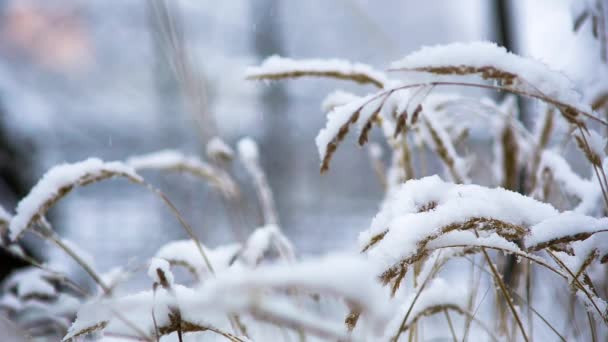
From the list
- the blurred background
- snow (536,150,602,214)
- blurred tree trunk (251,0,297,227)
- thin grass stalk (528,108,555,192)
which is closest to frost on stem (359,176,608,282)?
snow (536,150,602,214)

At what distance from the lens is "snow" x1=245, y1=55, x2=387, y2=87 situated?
20.9 inches

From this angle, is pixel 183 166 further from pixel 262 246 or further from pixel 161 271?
pixel 161 271

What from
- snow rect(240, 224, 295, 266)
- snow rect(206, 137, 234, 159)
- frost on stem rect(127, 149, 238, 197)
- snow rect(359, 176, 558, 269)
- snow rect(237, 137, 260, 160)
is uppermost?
snow rect(237, 137, 260, 160)

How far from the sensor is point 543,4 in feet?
8.66

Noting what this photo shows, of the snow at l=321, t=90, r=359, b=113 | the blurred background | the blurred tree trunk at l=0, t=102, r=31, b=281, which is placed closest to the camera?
the snow at l=321, t=90, r=359, b=113

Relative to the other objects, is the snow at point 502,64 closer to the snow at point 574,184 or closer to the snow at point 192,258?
the snow at point 574,184

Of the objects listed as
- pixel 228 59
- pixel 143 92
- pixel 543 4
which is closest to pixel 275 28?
pixel 228 59

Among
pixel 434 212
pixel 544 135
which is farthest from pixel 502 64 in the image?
pixel 544 135

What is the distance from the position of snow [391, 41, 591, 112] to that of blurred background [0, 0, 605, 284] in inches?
136

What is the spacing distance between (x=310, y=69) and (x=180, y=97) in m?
3.88

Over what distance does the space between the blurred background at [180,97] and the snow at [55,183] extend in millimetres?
3302

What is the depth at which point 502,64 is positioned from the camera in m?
0.42

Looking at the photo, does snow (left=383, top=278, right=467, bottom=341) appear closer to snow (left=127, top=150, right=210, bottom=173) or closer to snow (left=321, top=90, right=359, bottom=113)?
snow (left=321, top=90, right=359, bottom=113)

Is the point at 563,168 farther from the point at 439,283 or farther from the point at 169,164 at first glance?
the point at 169,164
